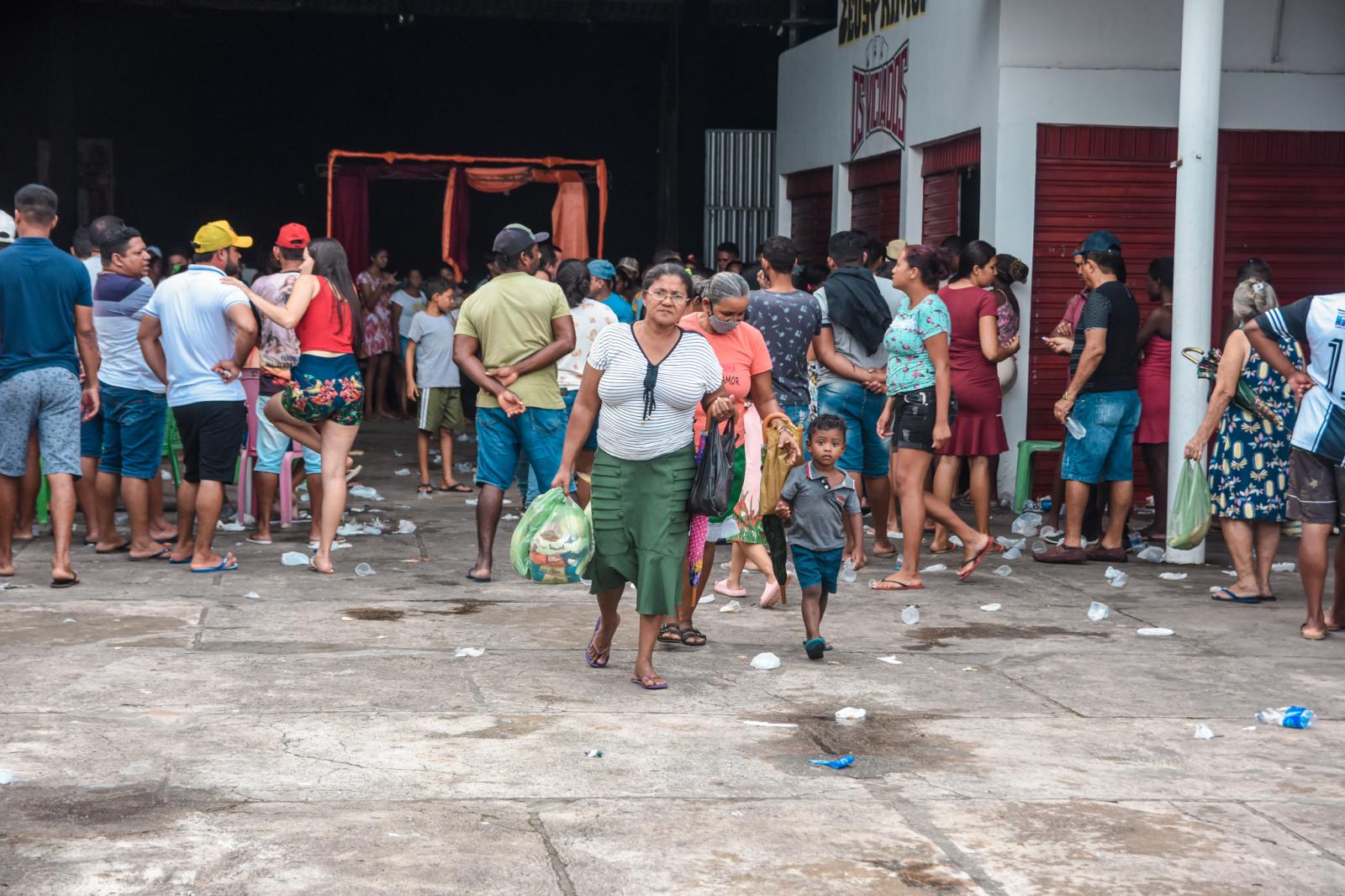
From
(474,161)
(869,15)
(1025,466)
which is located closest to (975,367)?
(1025,466)

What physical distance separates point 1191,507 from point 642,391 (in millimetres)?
3964

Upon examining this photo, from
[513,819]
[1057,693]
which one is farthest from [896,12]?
[513,819]

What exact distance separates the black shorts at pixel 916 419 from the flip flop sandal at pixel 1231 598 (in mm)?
1696

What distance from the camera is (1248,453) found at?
855cm

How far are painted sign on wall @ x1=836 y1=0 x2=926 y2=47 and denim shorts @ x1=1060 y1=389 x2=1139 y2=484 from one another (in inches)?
214

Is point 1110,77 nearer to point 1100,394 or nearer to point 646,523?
point 1100,394

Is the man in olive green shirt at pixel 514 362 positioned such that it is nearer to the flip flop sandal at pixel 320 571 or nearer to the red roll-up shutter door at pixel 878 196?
the flip flop sandal at pixel 320 571

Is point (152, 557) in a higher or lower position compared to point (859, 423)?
lower

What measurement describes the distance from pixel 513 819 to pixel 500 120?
59.7ft

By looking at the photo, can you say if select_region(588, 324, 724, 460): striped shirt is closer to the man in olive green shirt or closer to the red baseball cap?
the man in olive green shirt

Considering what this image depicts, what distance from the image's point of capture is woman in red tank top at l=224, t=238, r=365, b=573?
8875 millimetres

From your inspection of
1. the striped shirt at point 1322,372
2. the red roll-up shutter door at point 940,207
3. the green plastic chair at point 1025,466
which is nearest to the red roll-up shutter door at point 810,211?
the red roll-up shutter door at point 940,207

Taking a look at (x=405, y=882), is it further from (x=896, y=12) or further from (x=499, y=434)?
(x=896, y=12)

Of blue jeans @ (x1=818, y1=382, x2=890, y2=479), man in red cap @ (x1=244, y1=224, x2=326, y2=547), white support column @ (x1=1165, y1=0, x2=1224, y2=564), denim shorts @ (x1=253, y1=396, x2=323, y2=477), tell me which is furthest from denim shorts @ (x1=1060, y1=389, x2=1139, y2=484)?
denim shorts @ (x1=253, y1=396, x2=323, y2=477)
